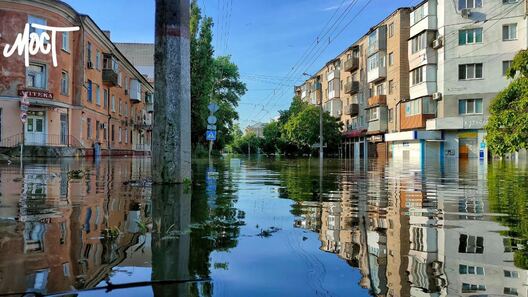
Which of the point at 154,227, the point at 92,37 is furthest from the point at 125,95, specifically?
the point at 154,227

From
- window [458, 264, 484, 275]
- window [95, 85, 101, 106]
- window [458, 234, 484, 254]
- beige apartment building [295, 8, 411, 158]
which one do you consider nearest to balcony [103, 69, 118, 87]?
window [95, 85, 101, 106]

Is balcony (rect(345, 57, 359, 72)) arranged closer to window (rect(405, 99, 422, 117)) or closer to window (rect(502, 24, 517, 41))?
window (rect(405, 99, 422, 117))

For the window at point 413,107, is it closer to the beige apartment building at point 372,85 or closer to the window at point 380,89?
the beige apartment building at point 372,85

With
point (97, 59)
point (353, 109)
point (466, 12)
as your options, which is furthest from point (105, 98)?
point (466, 12)

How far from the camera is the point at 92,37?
40.9m

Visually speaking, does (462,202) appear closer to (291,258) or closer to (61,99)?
(291,258)

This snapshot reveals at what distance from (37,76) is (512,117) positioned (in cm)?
3099

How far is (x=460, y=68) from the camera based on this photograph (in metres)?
45.5

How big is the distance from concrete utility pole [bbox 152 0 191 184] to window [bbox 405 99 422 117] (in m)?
42.2

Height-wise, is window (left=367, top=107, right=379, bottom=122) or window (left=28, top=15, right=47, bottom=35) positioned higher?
window (left=28, top=15, right=47, bottom=35)

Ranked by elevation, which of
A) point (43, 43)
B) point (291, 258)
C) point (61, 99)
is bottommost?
point (291, 258)

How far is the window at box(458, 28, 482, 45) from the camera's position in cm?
4478

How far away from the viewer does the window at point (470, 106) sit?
44719mm

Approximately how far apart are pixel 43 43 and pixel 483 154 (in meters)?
39.8
